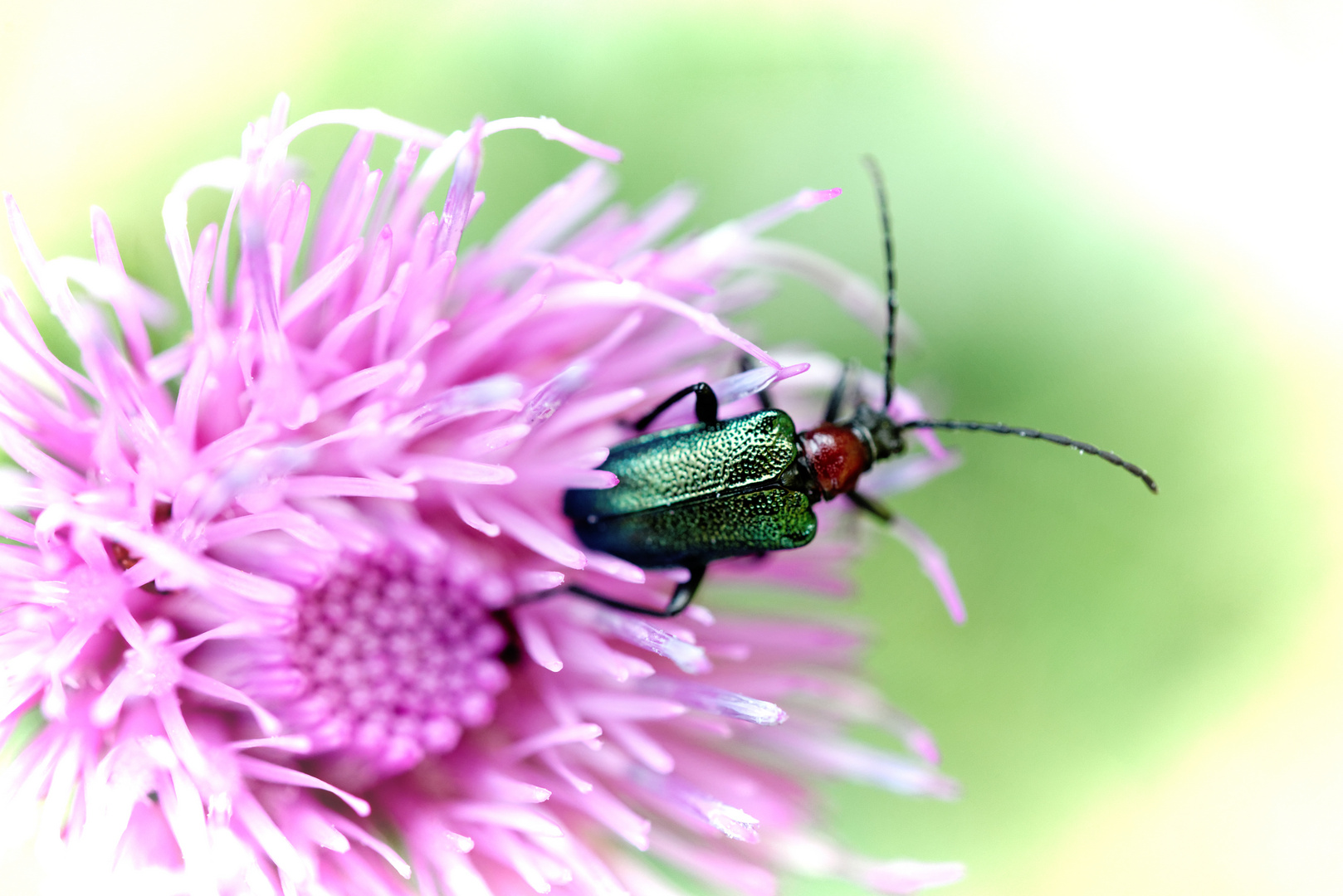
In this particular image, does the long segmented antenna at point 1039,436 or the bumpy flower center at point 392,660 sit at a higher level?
the long segmented antenna at point 1039,436

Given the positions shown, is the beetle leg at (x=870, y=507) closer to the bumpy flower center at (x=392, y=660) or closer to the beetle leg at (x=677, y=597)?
the beetle leg at (x=677, y=597)

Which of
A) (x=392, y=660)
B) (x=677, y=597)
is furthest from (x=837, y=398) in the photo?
(x=392, y=660)

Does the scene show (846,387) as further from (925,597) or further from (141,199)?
(141,199)

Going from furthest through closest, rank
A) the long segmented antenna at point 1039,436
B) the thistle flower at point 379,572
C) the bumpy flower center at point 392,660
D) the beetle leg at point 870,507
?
the beetle leg at point 870,507
the long segmented antenna at point 1039,436
the bumpy flower center at point 392,660
the thistle flower at point 379,572

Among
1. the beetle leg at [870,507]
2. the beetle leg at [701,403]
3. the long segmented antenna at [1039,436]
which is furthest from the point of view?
the beetle leg at [870,507]

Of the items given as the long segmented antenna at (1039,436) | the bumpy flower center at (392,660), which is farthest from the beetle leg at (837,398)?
the bumpy flower center at (392,660)

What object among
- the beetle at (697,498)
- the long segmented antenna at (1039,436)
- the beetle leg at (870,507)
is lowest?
the beetle leg at (870,507)

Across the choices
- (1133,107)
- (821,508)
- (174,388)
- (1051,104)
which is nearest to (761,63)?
(1051,104)

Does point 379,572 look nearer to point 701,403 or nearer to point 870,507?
point 701,403
